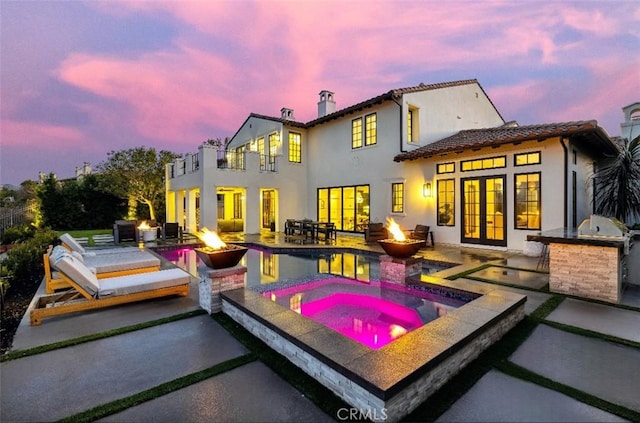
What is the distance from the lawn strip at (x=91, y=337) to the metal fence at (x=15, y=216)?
12.4m

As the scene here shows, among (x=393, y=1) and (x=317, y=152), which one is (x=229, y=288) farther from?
(x=317, y=152)

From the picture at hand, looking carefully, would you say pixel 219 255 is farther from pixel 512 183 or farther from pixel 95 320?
pixel 512 183

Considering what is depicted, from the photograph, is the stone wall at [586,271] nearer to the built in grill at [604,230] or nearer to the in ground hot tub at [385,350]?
the built in grill at [604,230]

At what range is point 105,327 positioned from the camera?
13.9 ft

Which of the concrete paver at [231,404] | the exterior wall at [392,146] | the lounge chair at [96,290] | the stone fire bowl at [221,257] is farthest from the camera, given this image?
the exterior wall at [392,146]

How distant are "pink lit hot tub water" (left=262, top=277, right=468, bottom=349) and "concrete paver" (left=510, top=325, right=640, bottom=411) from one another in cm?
146

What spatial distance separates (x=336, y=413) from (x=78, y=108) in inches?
1251

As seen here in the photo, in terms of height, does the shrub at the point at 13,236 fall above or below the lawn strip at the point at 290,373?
above

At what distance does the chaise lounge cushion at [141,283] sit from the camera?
5.05 meters

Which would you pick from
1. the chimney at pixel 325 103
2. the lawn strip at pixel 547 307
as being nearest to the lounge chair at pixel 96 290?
the lawn strip at pixel 547 307

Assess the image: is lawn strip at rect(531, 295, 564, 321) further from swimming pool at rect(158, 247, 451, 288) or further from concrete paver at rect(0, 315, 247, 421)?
concrete paver at rect(0, 315, 247, 421)

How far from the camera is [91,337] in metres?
3.87

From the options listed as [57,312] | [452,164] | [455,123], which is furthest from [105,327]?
[455,123]

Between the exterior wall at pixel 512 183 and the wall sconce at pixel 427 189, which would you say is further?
the wall sconce at pixel 427 189
